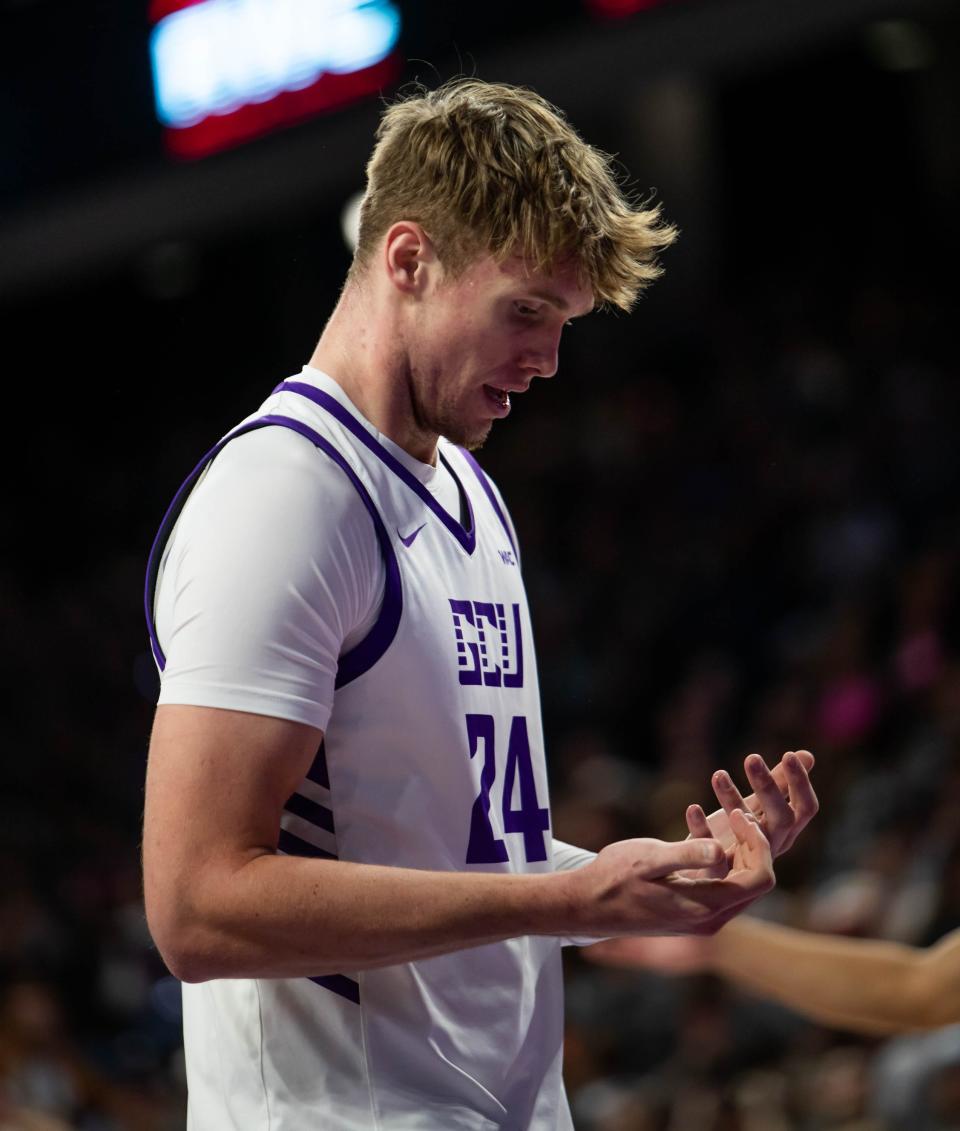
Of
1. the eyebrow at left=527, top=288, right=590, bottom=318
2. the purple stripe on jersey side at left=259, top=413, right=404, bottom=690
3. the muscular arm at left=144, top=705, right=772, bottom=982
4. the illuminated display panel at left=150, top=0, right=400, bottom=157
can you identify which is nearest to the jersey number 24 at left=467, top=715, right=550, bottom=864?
the purple stripe on jersey side at left=259, top=413, right=404, bottom=690

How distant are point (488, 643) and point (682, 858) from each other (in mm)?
516

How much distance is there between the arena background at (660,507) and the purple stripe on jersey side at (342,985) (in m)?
2.76

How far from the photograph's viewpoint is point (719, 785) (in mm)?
1979

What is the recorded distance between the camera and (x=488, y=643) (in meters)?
2.21

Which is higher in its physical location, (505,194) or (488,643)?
(505,194)

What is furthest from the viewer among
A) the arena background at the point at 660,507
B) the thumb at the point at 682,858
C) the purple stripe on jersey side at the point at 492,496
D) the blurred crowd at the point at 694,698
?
the arena background at the point at 660,507

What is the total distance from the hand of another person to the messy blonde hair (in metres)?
0.75

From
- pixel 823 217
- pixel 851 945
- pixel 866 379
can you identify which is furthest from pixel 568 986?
pixel 823 217

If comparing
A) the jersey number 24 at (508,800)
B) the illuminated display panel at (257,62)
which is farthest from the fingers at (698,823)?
the illuminated display panel at (257,62)

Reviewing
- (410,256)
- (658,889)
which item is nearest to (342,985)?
(658,889)

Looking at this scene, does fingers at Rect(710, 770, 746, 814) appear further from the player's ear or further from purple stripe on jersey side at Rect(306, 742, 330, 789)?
the player's ear

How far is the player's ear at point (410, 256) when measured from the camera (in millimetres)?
2156

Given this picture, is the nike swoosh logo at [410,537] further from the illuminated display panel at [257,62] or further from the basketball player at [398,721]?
the illuminated display panel at [257,62]

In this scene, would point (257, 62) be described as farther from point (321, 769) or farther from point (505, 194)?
point (321, 769)
